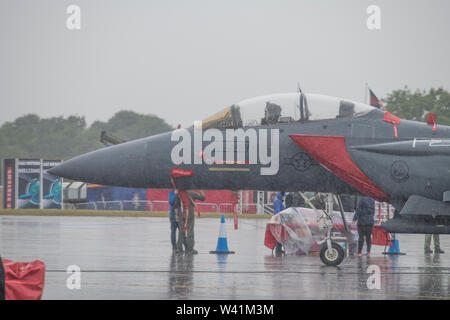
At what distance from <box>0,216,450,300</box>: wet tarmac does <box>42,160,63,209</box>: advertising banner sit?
1679cm

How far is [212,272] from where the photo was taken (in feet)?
38.3

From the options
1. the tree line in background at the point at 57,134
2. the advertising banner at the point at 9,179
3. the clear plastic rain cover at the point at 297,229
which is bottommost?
the clear plastic rain cover at the point at 297,229

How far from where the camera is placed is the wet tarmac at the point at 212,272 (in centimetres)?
910

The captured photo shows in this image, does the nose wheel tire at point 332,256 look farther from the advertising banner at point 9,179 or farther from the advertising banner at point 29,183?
the advertising banner at point 9,179

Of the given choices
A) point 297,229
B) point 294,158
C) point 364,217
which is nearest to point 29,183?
point 297,229

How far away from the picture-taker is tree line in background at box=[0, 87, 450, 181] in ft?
257

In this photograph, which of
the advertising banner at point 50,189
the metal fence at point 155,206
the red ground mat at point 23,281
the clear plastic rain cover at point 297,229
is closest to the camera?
the red ground mat at point 23,281

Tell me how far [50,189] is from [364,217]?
78.1 feet

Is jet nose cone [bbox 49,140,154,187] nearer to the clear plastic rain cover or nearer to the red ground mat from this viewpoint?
the red ground mat

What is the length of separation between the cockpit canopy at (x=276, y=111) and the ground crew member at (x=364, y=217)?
5178mm

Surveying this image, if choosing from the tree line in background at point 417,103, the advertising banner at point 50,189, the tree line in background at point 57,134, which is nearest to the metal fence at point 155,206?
the advertising banner at point 50,189

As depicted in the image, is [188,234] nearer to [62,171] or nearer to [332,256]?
[332,256]

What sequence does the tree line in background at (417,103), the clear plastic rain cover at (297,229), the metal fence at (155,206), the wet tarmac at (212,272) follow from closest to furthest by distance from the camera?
the wet tarmac at (212,272), the clear plastic rain cover at (297,229), the metal fence at (155,206), the tree line in background at (417,103)
